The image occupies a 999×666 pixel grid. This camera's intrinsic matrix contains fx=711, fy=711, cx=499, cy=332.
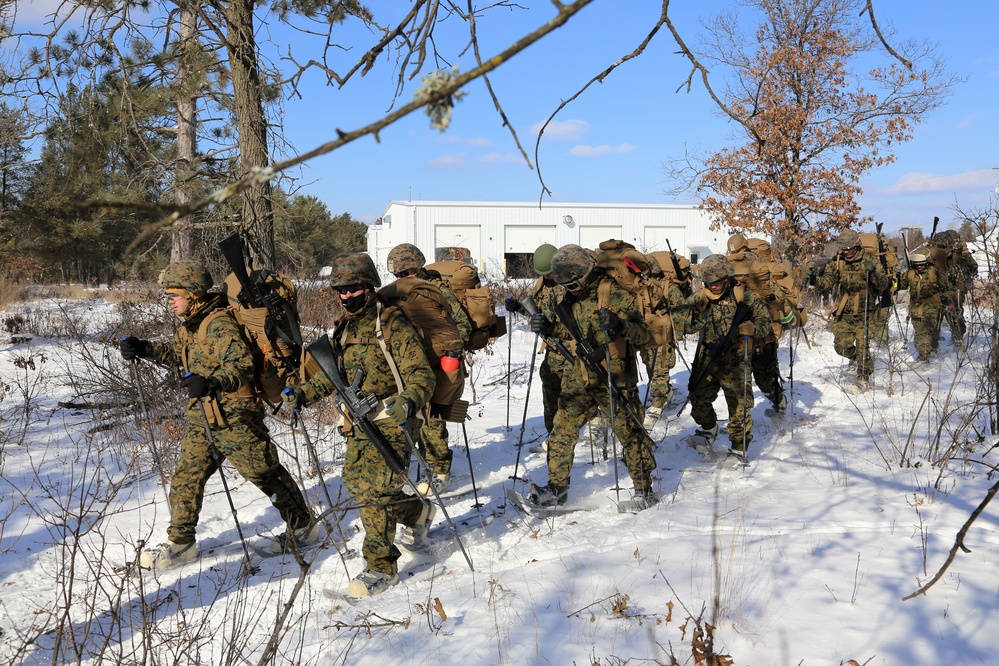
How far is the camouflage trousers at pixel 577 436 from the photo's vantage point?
206 inches

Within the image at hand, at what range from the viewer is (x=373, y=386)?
4.32m

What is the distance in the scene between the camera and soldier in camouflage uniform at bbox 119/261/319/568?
15.1ft

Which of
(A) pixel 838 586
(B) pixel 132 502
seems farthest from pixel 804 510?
(B) pixel 132 502

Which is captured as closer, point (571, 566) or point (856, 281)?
point (571, 566)

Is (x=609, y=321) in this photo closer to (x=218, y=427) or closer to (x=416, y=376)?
(x=416, y=376)

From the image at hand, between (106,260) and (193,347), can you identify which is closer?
(193,347)

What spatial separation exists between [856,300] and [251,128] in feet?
24.7

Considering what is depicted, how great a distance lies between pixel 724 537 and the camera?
4.25 m

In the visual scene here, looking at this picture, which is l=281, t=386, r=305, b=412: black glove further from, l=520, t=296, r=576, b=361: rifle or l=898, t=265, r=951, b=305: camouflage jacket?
l=898, t=265, r=951, b=305: camouflage jacket

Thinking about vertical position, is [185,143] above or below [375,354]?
above

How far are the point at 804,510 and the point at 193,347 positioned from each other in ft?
14.0

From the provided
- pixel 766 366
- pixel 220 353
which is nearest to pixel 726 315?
pixel 766 366

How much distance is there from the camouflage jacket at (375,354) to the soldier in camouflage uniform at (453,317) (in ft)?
5.68

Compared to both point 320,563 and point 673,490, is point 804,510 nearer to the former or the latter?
point 673,490
